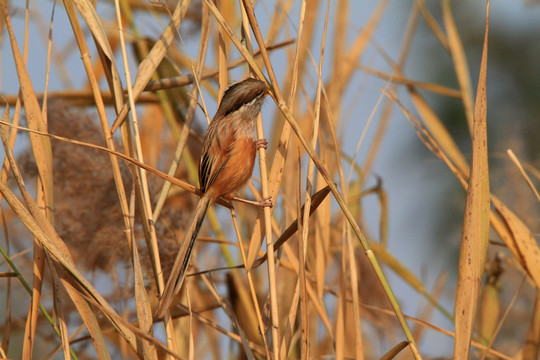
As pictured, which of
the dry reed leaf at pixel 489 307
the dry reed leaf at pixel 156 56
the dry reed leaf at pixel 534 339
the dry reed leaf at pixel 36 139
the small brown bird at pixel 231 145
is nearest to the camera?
the dry reed leaf at pixel 36 139

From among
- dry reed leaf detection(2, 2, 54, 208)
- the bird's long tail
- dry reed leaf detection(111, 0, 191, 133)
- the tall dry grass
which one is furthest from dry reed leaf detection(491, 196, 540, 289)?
dry reed leaf detection(2, 2, 54, 208)

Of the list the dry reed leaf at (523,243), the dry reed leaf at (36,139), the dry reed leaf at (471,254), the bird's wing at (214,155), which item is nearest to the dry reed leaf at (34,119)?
the dry reed leaf at (36,139)

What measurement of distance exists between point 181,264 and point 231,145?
0.63m

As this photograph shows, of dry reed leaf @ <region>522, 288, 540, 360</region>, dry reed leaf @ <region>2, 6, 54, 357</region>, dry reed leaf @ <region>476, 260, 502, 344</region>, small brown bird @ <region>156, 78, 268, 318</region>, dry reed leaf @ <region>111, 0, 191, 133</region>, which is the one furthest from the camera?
dry reed leaf @ <region>476, 260, 502, 344</region>

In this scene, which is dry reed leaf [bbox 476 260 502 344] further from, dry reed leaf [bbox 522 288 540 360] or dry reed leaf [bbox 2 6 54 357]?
dry reed leaf [bbox 2 6 54 357]

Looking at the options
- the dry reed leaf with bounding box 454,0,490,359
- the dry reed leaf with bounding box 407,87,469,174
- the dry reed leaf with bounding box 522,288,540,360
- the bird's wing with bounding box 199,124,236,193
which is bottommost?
the dry reed leaf with bounding box 522,288,540,360

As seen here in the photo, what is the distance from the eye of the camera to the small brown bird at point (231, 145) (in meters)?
1.96

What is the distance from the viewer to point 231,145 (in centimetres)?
214

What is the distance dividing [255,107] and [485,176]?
868 mm

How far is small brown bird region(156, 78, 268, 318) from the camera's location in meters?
1.96

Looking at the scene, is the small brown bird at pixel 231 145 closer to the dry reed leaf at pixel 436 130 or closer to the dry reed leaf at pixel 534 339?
the dry reed leaf at pixel 436 130

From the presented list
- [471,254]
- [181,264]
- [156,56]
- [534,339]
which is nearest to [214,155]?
[156,56]

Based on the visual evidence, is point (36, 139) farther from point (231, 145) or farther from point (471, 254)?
point (471, 254)

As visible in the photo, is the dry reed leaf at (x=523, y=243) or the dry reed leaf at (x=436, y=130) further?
the dry reed leaf at (x=436, y=130)
